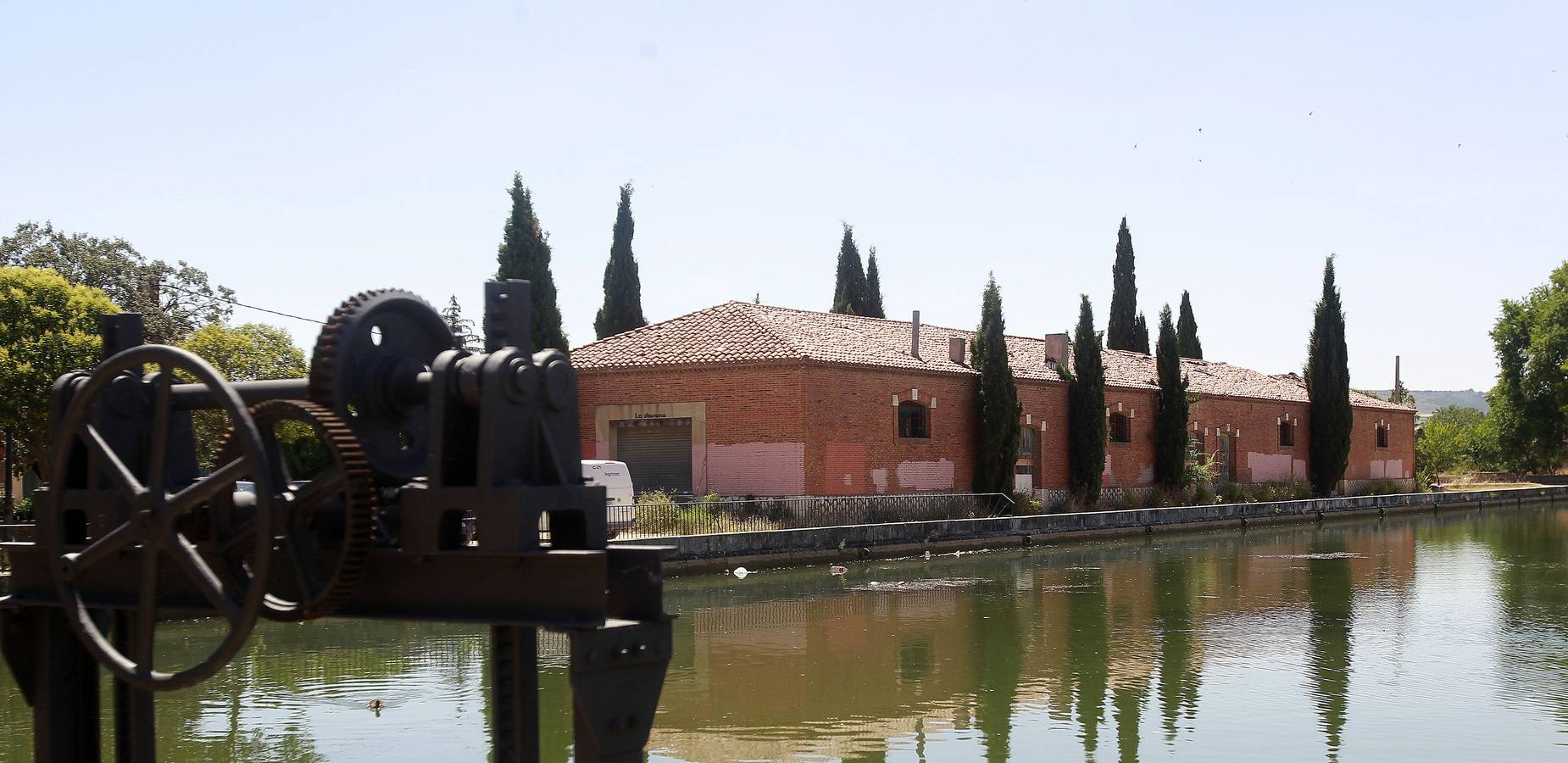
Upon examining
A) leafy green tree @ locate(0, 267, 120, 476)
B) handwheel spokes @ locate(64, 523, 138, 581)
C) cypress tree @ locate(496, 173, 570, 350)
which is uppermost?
cypress tree @ locate(496, 173, 570, 350)

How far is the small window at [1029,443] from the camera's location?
3653cm

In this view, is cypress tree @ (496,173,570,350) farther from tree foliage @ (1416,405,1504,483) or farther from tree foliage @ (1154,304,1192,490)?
tree foliage @ (1416,405,1504,483)

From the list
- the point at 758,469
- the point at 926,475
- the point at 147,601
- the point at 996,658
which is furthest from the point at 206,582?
the point at 926,475

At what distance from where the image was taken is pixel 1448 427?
75312 millimetres

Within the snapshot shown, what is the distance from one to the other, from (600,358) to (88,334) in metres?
12.2

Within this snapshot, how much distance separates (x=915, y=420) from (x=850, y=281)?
994 inches

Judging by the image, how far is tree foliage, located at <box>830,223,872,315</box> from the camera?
5712 cm

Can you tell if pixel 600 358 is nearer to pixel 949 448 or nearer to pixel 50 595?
pixel 949 448

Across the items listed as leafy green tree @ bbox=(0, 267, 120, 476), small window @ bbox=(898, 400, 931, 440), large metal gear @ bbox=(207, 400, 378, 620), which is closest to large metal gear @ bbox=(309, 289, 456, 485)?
large metal gear @ bbox=(207, 400, 378, 620)

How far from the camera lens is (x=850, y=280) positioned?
2274 inches

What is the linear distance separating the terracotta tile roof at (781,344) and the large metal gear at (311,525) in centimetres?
2396

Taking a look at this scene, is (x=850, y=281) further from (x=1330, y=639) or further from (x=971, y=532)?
(x=1330, y=639)

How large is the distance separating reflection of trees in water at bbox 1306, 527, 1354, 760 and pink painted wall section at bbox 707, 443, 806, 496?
10.1 meters

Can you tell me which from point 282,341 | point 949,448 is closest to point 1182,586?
point 949,448
